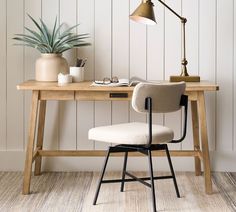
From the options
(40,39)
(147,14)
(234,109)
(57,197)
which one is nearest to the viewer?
(57,197)

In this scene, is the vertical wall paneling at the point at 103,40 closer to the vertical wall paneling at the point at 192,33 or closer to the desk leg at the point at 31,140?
the vertical wall paneling at the point at 192,33

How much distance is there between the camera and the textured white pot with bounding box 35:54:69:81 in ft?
11.0

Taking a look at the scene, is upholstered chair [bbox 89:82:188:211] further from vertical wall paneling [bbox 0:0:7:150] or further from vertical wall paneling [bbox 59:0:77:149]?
vertical wall paneling [bbox 0:0:7:150]

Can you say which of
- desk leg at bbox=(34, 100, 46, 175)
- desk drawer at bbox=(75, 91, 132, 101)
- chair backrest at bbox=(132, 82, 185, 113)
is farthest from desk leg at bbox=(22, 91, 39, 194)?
chair backrest at bbox=(132, 82, 185, 113)

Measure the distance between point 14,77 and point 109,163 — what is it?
0.91 m

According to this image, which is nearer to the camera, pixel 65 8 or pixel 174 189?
pixel 174 189

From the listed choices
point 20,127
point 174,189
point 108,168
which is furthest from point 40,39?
point 174,189

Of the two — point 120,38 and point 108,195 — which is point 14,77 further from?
point 108,195

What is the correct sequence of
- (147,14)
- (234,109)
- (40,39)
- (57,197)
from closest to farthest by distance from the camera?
1. (57,197)
2. (147,14)
3. (40,39)
4. (234,109)

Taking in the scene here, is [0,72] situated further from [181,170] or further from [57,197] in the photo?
[181,170]

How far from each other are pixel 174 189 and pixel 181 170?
19.7 inches

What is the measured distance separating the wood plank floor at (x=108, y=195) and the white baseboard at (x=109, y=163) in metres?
0.11

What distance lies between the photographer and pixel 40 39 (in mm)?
3451

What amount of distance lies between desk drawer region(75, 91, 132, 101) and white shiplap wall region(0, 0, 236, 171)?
22.1 inches
